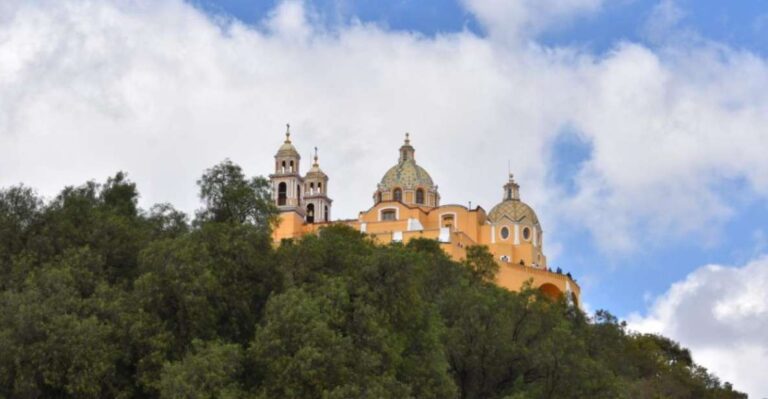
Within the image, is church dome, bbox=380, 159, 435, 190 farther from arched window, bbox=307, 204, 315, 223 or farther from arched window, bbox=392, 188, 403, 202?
arched window, bbox=307, 204, 315, 223

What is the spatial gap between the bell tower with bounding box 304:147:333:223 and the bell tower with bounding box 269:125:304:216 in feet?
4.53

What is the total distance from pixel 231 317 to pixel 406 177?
43.2 meters

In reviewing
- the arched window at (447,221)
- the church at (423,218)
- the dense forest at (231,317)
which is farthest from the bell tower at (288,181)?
the dense forest at (231,317)

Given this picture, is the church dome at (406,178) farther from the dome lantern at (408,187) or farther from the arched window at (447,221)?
the arched window at (447,221)

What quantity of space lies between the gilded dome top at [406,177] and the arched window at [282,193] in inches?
231

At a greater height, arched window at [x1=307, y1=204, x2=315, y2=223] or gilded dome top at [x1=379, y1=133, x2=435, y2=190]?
gilded dome top at [x1=379, y1=133, x2=435, y2=190]

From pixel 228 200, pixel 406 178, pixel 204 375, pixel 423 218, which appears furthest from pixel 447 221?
pixel 204 375

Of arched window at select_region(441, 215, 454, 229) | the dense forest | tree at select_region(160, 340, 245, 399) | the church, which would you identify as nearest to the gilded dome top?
the church

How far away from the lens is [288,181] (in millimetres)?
65875

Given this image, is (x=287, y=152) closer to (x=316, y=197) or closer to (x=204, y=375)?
(x=316, y=197)

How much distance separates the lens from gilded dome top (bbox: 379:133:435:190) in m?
67.3

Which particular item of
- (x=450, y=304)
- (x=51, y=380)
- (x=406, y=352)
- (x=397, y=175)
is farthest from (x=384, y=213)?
(x=51, y=380)

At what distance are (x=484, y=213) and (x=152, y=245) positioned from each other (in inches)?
1675

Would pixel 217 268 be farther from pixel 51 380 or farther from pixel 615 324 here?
pixel 615 324
